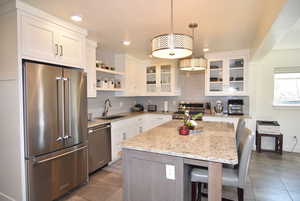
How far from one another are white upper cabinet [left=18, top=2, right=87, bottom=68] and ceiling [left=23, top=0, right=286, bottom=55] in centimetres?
12

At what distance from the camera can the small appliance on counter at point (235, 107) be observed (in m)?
4.30

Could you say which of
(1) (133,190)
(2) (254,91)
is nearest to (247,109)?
(2) (254,91)

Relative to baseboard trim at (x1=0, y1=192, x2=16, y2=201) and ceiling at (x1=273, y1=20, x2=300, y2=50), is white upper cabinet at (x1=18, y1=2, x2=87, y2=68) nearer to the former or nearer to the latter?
baseboard trim at (x1=0, y1=192, x2=16, y2=201)

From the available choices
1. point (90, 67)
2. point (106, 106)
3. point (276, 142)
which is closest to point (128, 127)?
point (106, 106)

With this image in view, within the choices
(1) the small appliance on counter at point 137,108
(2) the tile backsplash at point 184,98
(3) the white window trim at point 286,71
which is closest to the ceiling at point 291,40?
(3) the white window trim at point 286,71

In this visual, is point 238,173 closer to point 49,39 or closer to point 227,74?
point 49,39

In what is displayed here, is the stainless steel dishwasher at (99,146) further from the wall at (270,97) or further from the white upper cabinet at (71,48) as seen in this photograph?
the wall at (270,97)

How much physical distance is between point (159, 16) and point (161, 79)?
2768 millimetres

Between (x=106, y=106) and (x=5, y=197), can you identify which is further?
(x=106, y=106)

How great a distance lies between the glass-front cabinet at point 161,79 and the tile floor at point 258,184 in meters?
2.33

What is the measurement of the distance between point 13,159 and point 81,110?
3.16 feet

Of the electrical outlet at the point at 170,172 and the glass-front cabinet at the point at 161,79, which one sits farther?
the glass-front cabinet at the point at 161,79

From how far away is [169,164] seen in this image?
5.31ft

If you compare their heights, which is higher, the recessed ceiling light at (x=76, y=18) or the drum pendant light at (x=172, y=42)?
the recessed ceiling light at (x=76, y=18)
